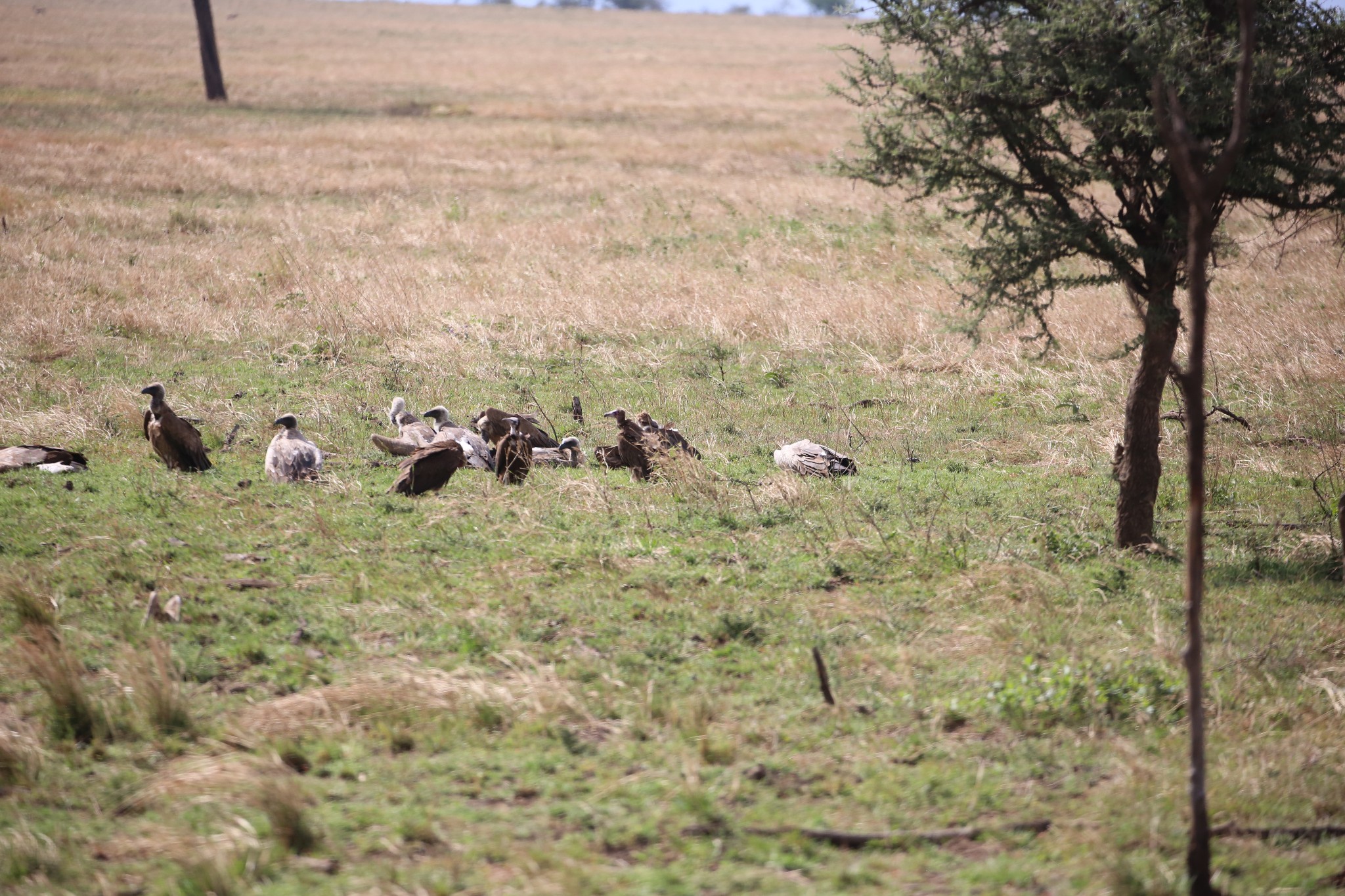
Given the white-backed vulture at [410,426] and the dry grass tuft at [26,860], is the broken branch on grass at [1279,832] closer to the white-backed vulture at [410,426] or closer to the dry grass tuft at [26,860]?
the dry grass tuft at [26,860]

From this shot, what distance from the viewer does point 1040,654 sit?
18.1 feet

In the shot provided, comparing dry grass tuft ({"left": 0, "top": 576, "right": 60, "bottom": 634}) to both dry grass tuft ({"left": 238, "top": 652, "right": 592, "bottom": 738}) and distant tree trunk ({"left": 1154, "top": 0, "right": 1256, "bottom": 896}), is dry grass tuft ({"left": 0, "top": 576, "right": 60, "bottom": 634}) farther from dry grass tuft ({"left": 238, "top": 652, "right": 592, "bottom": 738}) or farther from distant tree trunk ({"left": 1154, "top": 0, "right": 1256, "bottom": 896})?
distant tree trunk ({"left": 1154, "top": 0, "right": 1256, "bottom": 896})

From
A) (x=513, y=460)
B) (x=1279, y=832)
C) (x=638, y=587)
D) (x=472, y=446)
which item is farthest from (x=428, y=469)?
(x=1279, y=832)

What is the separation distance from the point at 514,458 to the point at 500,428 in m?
1.00

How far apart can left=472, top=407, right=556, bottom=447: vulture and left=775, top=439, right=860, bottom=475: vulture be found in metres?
2.34

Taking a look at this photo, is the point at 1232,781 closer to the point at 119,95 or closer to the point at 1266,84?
the point at 1266,84

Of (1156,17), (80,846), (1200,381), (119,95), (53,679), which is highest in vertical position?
(119,95)

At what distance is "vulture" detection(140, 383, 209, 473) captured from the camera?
8367mm

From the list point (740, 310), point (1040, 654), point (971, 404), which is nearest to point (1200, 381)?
point (1040, 654)

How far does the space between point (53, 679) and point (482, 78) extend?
2107 inches

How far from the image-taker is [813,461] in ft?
29.3

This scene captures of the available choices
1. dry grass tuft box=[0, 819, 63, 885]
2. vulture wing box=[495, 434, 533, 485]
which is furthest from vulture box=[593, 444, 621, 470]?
dry grass tuft box=[0, 819, 63, 885]

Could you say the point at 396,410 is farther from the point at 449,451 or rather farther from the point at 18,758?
the point at 18,758

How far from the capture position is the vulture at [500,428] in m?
9.45
